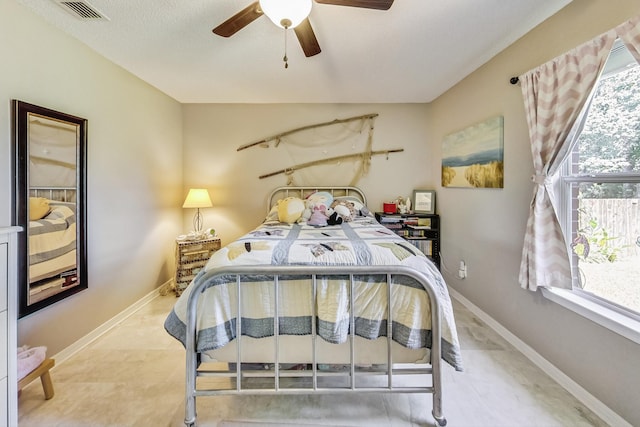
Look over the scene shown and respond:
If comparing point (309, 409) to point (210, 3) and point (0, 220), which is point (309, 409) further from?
point (210, 3)

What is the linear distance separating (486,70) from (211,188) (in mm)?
3367

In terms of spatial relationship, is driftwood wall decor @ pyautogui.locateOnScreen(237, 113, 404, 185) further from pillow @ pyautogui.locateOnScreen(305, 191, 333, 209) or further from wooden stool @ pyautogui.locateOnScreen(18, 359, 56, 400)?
wooden stool @ pyautogui.locateOnScreen(18, 359, 56, 400)

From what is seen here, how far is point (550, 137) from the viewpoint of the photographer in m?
1.72

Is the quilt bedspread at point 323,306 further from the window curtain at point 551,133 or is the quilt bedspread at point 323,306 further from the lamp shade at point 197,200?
the lamp shade at point 197,200

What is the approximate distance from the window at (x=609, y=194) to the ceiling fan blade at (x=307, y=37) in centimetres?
164

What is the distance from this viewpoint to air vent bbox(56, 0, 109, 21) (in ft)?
5.44

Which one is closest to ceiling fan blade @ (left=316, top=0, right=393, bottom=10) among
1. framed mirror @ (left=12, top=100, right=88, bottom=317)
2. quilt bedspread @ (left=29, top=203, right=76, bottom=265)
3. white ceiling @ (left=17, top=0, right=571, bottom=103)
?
white ceiling @ (left=17, top=0, right=571, bottom=103)

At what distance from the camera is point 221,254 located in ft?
4.93

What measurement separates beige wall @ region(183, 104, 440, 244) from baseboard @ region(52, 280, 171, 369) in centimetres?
112

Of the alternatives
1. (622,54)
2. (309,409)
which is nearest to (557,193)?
(622,54)

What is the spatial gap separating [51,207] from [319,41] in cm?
222

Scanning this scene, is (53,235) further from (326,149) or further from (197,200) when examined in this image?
(326,149)

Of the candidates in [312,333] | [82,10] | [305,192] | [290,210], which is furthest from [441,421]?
[82,10]

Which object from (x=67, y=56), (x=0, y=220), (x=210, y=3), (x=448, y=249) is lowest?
(x=448, y=249)
